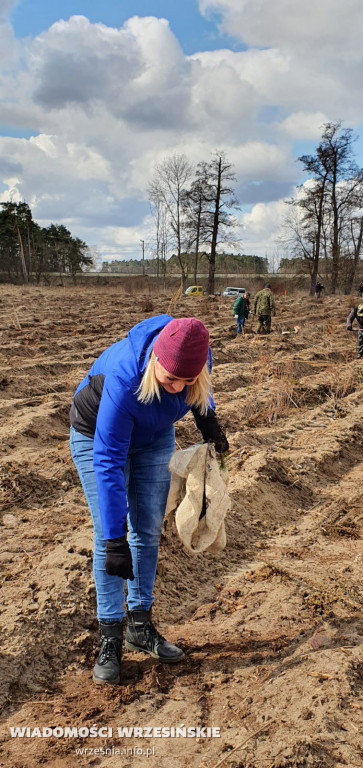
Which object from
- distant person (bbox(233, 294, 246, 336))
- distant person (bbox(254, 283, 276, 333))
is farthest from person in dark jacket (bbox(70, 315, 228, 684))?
distant person (bbox(254, 283, 276, 333))

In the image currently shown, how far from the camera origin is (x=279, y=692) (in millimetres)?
2432

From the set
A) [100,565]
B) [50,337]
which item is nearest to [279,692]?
[100,565]

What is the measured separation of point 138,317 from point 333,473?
45.6ft

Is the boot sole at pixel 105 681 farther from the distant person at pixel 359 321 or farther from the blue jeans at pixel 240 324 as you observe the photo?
the blue jeans at pixel 240 324

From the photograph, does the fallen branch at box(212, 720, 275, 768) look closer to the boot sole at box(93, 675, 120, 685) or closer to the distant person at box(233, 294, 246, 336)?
the boot sole at box(93, 675, 120, 685)

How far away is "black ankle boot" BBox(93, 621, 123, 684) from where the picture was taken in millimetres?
2537

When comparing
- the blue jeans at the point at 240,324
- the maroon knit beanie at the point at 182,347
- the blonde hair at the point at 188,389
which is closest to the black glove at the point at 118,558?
the blonde hair at the point at 188,389

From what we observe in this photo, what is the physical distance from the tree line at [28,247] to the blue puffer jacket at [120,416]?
4589 cm

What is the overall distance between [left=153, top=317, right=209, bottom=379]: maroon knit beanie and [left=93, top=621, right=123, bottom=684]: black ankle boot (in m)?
1.28

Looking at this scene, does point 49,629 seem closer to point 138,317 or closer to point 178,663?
point 178,663

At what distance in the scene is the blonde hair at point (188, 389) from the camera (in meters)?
2.17

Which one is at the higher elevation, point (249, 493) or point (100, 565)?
Answer: point (100, 565)

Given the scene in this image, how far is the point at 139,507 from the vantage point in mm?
2598

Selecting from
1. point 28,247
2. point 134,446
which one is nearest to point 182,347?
point 134,446
